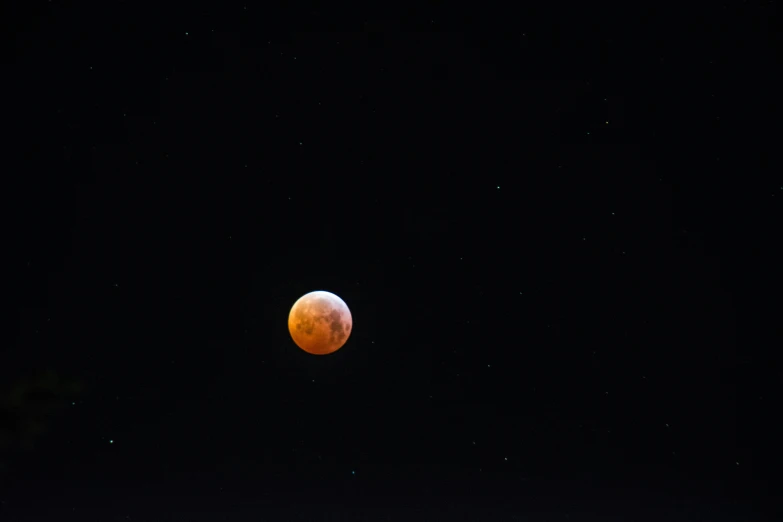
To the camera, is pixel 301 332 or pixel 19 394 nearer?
pixel 19 394

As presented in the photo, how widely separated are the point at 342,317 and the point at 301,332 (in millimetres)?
1129

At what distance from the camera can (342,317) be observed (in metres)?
16.8

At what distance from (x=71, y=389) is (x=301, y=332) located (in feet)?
44.5

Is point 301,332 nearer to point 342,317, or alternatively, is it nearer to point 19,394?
point 342,317

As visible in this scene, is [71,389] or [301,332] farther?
[301,332]

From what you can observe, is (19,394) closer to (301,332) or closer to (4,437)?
(4,437)

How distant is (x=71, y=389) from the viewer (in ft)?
8.04

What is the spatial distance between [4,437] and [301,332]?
1358cm

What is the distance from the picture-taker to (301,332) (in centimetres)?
1596

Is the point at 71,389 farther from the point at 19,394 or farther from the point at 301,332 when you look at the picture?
the point at 301,332

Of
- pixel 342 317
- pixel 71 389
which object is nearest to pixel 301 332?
pixel 342 317

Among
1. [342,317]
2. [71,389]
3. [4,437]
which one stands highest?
[342,317]

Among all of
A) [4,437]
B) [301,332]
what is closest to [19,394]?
[4,437]

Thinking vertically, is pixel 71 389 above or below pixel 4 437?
above
